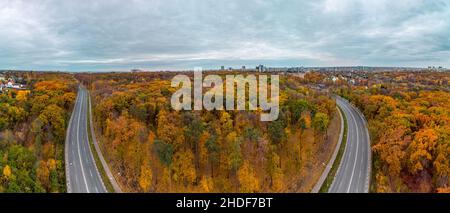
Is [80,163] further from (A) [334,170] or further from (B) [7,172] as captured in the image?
(A) [334,170]

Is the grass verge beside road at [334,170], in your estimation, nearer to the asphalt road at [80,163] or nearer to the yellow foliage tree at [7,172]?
the asphalt road at [80,163]

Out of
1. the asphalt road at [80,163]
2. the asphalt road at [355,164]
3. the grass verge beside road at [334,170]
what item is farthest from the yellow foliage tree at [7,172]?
the asphalt road at [355,164]

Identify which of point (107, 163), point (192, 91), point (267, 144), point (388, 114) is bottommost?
point (107, 163)

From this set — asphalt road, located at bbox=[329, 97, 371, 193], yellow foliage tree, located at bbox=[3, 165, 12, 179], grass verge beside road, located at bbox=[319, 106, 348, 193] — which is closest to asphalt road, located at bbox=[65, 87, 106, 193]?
yellow foliage tree, located at bbox=[3, 165, 12, 179]

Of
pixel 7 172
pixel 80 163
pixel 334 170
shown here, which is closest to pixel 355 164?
pixel 334 170

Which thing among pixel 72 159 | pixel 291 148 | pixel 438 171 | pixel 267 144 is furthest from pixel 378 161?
pixel 72 159

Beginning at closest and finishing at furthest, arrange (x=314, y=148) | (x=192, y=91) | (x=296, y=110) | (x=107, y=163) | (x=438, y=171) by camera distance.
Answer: (x=438, y=171)
(x=107, y=163)
(x=314, y=148)
(x=296, y=110)
(x=192, y=91)

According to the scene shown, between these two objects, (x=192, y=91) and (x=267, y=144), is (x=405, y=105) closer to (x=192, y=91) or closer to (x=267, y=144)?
(x=267, y=144)
